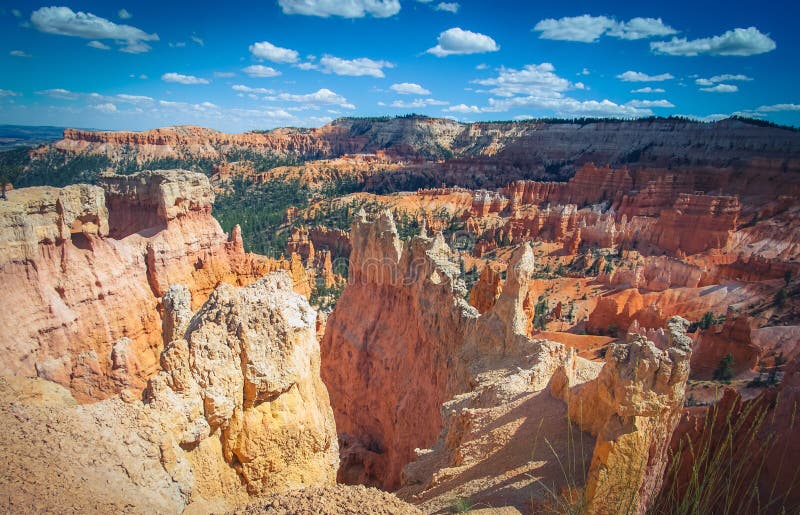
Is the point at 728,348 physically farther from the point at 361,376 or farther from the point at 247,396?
the point at 247,396

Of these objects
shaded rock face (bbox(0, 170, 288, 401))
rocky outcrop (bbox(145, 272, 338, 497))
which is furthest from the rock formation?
shaded rock face (bbox(0, 170, 288, 401))

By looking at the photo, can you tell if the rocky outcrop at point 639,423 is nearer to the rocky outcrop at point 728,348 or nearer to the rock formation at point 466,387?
the rock formation at point 466,387

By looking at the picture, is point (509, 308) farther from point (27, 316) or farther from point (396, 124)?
point (396, 124)

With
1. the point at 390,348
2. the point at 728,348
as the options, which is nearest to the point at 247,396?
the point at 390,348

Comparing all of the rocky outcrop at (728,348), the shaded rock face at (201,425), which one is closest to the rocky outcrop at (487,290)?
the shaded rock face at (201,425)

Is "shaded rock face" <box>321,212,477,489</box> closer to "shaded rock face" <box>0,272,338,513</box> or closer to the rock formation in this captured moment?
the rock formation

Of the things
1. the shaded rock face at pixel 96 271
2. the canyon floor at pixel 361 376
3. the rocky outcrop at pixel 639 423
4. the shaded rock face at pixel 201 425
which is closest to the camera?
the shaded rock face at pixel 201 425
